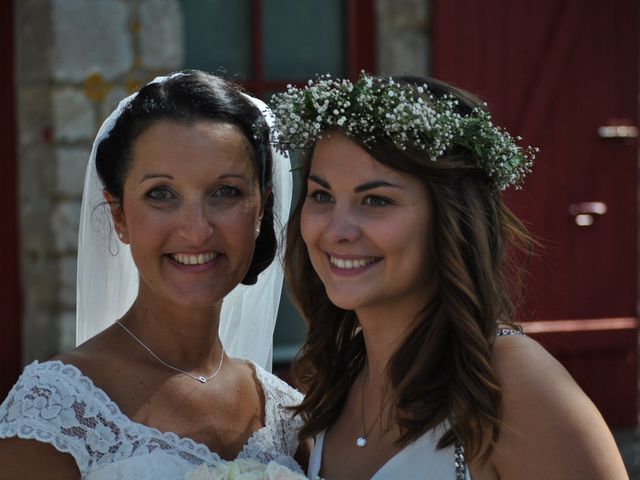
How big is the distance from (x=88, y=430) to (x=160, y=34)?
335cm

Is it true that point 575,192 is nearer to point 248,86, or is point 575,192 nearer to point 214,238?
point 248,86

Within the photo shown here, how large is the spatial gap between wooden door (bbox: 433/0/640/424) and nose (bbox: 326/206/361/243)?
3.51m

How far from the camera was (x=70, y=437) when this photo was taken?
2.80m

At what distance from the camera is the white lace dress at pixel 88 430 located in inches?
109

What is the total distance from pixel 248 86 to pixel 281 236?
275 cm

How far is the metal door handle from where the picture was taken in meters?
6.46

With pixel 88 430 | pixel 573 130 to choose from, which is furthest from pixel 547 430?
pixel 573 130

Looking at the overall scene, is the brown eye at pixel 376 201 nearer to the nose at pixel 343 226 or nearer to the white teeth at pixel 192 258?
the nose at pixel 343 226

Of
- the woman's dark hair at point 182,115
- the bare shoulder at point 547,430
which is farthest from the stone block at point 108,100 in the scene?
the bare shoulder at point 547,430

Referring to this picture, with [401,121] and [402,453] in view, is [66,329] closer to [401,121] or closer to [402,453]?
[402,453]

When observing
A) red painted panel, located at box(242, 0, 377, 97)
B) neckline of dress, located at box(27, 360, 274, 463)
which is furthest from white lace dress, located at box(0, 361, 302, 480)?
red painted panel, located at box(242, 0, 377, 97)

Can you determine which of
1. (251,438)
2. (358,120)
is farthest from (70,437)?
(358,120)

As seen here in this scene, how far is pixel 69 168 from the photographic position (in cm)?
567

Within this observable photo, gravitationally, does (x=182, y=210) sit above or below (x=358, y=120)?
below
